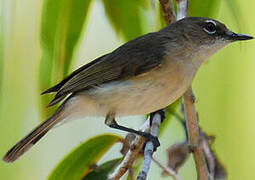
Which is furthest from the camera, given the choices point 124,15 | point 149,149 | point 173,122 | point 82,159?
point 173,122

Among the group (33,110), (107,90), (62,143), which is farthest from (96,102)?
(62,143)

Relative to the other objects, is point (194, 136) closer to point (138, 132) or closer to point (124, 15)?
point (138, 132)

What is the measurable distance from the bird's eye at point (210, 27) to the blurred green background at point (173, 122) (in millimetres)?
88

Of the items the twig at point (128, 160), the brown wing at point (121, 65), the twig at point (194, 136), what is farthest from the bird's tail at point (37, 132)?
the twig at point (194, 136)

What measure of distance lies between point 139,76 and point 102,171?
0.43 meters

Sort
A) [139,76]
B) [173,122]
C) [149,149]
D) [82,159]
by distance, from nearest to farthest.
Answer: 1. [149,149]
2. [82,159]
3. [139,76]
4. [173,122]

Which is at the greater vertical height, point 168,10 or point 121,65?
point 168,10

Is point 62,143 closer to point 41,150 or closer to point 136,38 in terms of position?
point 41,150

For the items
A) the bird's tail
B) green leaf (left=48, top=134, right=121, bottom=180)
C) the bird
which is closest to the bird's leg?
the bird

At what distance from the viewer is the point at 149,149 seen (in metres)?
1.81

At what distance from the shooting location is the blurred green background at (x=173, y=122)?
1.95 meters

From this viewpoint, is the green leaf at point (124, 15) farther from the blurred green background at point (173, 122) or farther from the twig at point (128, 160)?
the twig at point (128, 160)

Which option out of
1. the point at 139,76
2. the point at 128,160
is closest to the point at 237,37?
the point at 139,76

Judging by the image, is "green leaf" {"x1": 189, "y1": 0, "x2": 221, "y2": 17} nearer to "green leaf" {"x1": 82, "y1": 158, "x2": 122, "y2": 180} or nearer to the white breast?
the white breast
